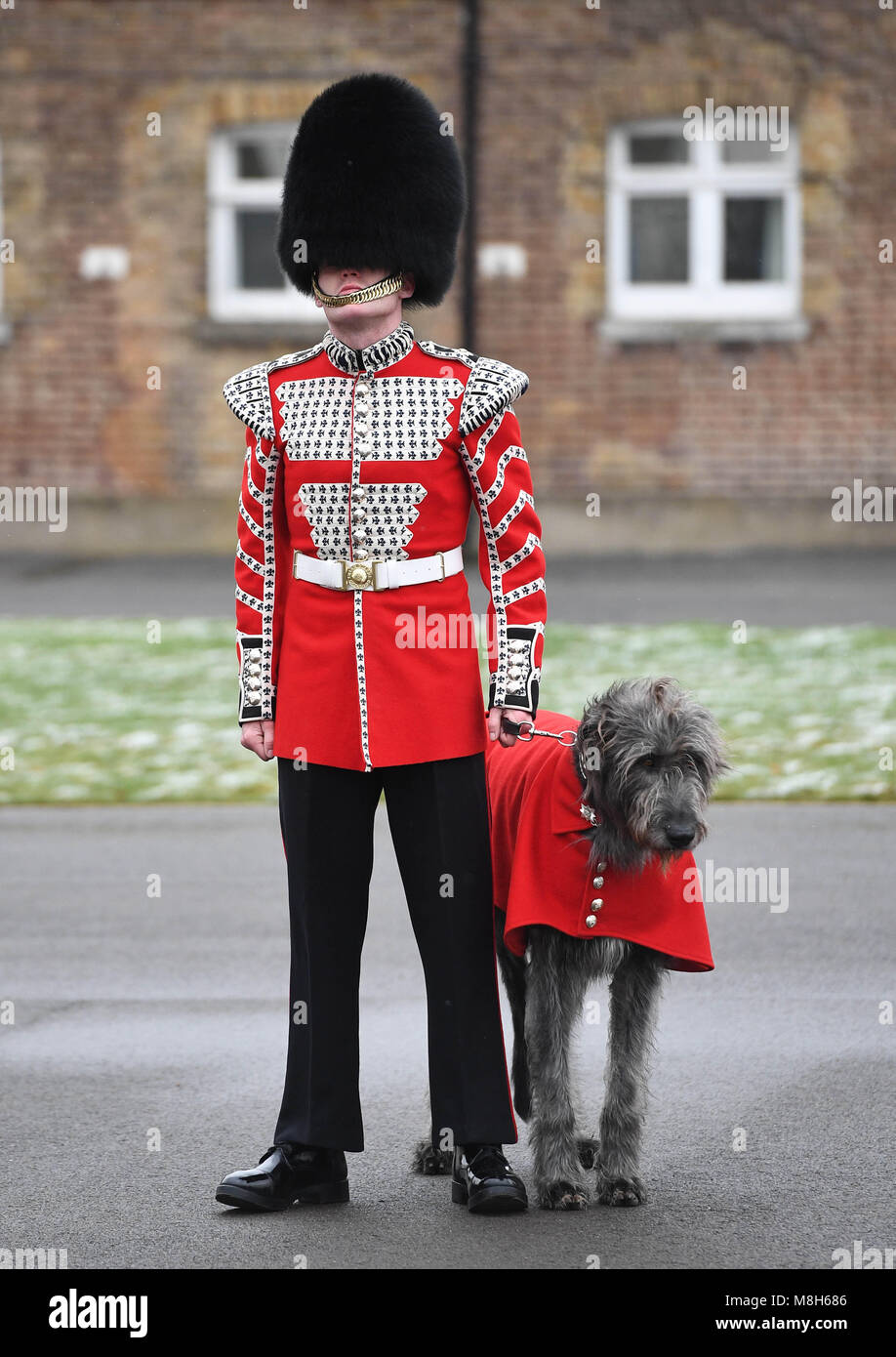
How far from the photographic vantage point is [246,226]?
2014 cm

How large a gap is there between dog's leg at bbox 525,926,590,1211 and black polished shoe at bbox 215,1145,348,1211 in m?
0.48

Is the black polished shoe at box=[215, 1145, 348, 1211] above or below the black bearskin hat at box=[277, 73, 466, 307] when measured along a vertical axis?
below

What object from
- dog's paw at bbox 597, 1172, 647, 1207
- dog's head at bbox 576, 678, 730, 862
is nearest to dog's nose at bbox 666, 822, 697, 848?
dog's head at bbox 576, 678, 730, 862

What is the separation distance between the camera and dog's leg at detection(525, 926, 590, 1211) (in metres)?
4.71

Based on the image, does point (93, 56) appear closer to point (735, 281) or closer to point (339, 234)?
point (735, 281)

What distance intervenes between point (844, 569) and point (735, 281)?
3640 mm

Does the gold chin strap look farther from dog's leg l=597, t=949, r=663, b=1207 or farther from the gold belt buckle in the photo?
dog's leg l=597, t=949, r=663, b=1207

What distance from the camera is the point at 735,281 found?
779 inches

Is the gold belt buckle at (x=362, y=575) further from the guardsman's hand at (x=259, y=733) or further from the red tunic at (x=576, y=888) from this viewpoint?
the red tunic at (x=576, y=888)

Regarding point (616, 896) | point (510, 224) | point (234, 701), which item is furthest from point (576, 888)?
point (510, 224)

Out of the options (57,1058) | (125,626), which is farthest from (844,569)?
(57,1058)

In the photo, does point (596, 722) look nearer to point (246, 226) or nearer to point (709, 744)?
point (709, 744)

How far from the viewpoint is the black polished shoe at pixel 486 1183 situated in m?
4.63

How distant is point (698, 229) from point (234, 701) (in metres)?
9.43
